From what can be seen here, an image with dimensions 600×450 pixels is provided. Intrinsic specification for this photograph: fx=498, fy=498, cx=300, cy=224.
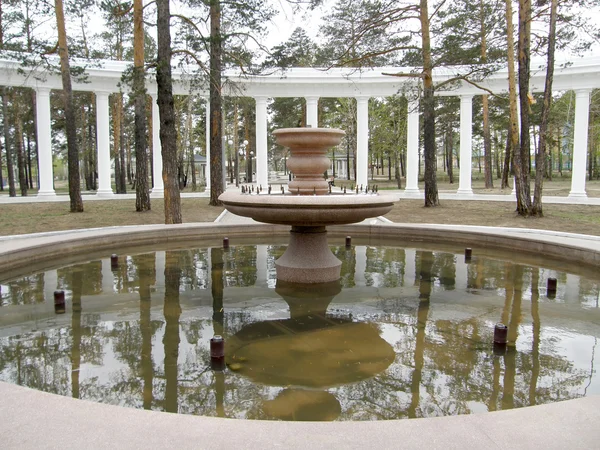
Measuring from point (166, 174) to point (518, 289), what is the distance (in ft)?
47.6

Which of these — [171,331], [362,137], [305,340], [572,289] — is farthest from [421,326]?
[362,137]

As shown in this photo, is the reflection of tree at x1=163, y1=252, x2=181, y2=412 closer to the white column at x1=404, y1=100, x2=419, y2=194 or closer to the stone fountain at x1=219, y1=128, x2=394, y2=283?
the stone fountain at x1=219, y1=128, x2=394, y2=283

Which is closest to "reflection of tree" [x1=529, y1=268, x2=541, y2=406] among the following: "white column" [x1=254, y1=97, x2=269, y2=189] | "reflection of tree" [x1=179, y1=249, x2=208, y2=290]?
"reflection of tree" [x1=179, y1=249, x2=208, y2=290]

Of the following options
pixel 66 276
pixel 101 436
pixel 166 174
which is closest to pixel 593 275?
pixel 101 436

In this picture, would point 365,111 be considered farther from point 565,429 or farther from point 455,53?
point 565,429

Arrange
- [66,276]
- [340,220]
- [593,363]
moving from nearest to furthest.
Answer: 1. [593,363]
2. [340,220]
3. [66,276]

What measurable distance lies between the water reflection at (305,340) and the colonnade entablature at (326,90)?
25.6 metres

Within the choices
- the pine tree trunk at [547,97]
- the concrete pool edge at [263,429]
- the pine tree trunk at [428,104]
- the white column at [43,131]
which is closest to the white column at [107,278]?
the concrete pool edge at [263,429]

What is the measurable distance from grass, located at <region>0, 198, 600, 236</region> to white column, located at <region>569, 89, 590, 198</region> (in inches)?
180

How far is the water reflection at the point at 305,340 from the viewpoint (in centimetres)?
568

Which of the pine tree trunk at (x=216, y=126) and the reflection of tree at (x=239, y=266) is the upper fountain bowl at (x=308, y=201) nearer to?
the reflection of tree at (x=239, y=266)

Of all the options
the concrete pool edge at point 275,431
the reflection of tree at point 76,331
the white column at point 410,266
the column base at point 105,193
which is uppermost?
the column base at point 105,193

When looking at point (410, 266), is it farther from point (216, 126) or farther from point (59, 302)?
point (216, 126)

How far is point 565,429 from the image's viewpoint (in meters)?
4.15
